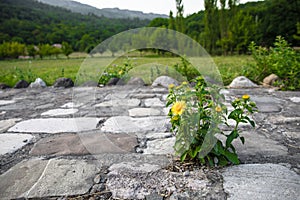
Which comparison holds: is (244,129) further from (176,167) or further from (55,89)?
(55,89)

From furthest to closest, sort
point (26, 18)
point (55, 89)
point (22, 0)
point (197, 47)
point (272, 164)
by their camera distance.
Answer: point (22, 0), point (26, 18), point (55, 89), point (197, 47), point (272, 164)

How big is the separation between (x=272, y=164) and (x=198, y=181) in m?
0.43

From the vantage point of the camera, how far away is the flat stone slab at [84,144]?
1.48 meters

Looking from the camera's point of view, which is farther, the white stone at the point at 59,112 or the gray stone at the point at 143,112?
the white stone at the point at 59,112

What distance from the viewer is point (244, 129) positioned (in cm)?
182

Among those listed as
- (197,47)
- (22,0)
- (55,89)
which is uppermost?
(22,0)

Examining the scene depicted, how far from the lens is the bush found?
3.51 m

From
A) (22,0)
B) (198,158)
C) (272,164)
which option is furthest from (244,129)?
(22,0)

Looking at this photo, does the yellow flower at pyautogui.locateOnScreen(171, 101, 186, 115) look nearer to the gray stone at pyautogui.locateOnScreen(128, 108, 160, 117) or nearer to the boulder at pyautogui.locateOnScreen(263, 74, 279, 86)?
the gray stone at pyautogui.locateOnScreen(128, 108, 160, 117)

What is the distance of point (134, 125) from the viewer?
1809 millimetres

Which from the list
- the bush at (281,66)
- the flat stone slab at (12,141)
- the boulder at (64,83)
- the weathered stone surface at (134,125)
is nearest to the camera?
the flat stone slab at (12,141)

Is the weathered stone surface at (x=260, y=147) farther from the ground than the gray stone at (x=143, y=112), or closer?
closer

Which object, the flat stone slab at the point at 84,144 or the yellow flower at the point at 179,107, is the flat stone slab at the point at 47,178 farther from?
the yellow flower at the point at 179,107

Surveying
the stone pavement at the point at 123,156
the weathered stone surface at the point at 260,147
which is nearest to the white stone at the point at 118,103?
the stone pavement at the point at 123,156
